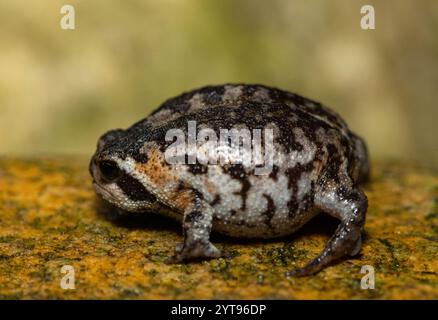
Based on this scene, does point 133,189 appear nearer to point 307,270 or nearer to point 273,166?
point 273,166

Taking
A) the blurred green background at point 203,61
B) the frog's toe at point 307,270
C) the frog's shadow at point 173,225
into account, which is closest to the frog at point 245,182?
the frog's toe at point 307,270

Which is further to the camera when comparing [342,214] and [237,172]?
[342,214]

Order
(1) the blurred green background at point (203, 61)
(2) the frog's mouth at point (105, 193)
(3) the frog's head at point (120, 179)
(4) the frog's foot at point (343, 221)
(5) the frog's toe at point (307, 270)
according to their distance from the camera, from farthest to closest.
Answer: (1) the blurred green background at point (203, 61)
(2) the frog's mouth at point (105, 193)
(3) the frog's head at point (120, 179)
(4) the frog's foot at point (343, 221)
(5) the frog's toe at point (307, 270)

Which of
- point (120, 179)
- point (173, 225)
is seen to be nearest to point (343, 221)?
point (173, 225)

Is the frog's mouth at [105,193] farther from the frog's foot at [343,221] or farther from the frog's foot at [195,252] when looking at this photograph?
the frog's foot at [343,221]

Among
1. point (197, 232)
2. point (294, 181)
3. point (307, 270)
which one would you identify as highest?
point (294, 181)

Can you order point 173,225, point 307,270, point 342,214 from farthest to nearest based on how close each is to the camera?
point 173,225 → point 342,214 → point 307,270
